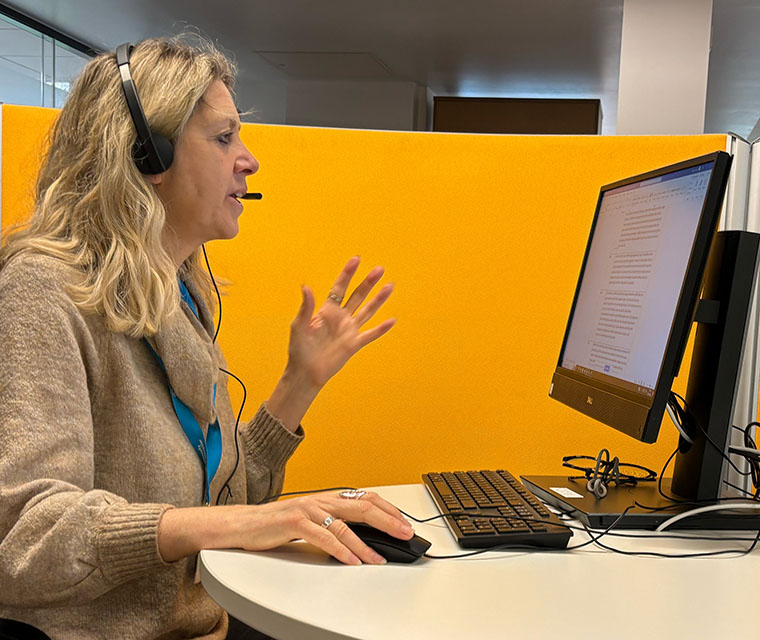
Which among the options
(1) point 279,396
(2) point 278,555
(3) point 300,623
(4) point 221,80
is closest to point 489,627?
(3) point 300,623

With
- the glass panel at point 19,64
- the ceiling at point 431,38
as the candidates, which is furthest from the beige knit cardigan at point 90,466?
the glass panel at point 19,64

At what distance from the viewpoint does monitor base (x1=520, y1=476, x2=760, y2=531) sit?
42.6 inches

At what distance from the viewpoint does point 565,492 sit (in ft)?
4.04

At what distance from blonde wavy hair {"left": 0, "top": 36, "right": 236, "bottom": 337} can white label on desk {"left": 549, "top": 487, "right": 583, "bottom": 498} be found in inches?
24.3

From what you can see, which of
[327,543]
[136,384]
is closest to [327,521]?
[327,543]

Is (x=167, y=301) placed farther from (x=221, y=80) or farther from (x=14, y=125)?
(x=14, y=125)

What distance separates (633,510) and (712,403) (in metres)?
0.18

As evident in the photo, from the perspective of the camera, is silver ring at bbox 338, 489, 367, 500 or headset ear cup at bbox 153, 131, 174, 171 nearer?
silver ring at bbox 338, 489, 367, 500

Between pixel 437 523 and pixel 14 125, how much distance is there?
1314 mm

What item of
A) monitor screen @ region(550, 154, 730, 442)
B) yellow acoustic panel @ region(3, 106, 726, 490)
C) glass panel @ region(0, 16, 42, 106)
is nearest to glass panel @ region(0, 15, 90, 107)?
glass panel @ region(0, 16, 42, 106)

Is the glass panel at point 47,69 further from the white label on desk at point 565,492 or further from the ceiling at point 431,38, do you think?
the white label on desk at point 565,492

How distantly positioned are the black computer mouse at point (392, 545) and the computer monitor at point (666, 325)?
1.00 feet

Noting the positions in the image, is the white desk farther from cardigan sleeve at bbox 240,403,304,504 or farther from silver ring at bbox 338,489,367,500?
cardigan sleeve at bbox 240,403,304,504

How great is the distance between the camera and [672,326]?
3.36 ft
